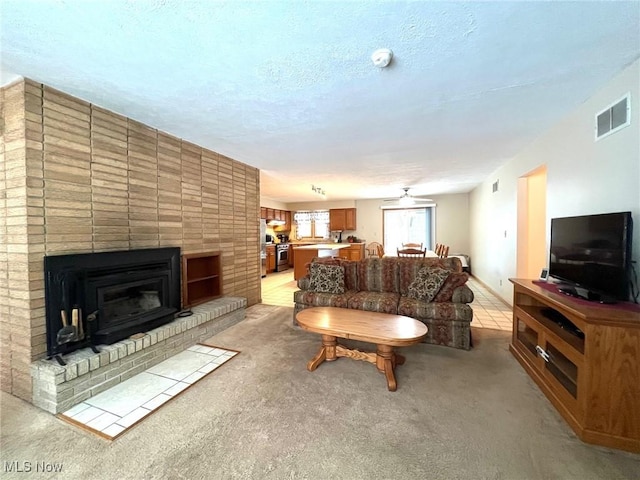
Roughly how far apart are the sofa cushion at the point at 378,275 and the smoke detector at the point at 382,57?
2527 millimetres

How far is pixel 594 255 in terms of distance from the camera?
183 centimetres

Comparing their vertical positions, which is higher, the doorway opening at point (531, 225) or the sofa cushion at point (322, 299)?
the doorway opening at point (531, 225)

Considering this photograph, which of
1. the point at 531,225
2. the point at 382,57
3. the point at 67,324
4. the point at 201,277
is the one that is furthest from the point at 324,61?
the point at 531,225

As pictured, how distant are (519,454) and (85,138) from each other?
3902 millimetres

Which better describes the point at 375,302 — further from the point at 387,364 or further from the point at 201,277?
the point at 201,277

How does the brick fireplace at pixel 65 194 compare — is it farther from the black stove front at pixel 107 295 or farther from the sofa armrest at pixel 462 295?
the sofa armrest at pixel 462 295

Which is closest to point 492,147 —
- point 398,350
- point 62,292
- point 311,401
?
point 398,350

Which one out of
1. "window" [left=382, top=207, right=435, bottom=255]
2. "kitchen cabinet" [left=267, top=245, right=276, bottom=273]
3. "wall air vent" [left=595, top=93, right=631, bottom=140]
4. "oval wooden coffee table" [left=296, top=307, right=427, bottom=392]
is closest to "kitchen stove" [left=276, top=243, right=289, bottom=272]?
"kitchen cabinet" [left=267, top=245, right=276, bottom=273]

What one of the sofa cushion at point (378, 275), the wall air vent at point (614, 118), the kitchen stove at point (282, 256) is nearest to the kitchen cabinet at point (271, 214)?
the kitchen stove at point (282, 256)

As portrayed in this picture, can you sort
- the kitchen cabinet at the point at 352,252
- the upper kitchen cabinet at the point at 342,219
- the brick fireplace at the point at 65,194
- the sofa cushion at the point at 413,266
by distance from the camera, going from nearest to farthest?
the brick fireplace at the point at 65,194
the sofa cushion at the point at 413,266
the kitchen cabinet at the point at 352,252
the upper kitchen cabinet at the point at 342,219

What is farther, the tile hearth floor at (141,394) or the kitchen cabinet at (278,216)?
the kitchen cabinet at (278,216)

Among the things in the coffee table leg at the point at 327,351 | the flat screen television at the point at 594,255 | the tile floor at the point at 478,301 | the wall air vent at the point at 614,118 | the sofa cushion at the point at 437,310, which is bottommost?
the tile floor at the point at 478,301

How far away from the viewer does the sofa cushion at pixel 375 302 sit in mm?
2932

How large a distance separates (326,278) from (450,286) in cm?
155
